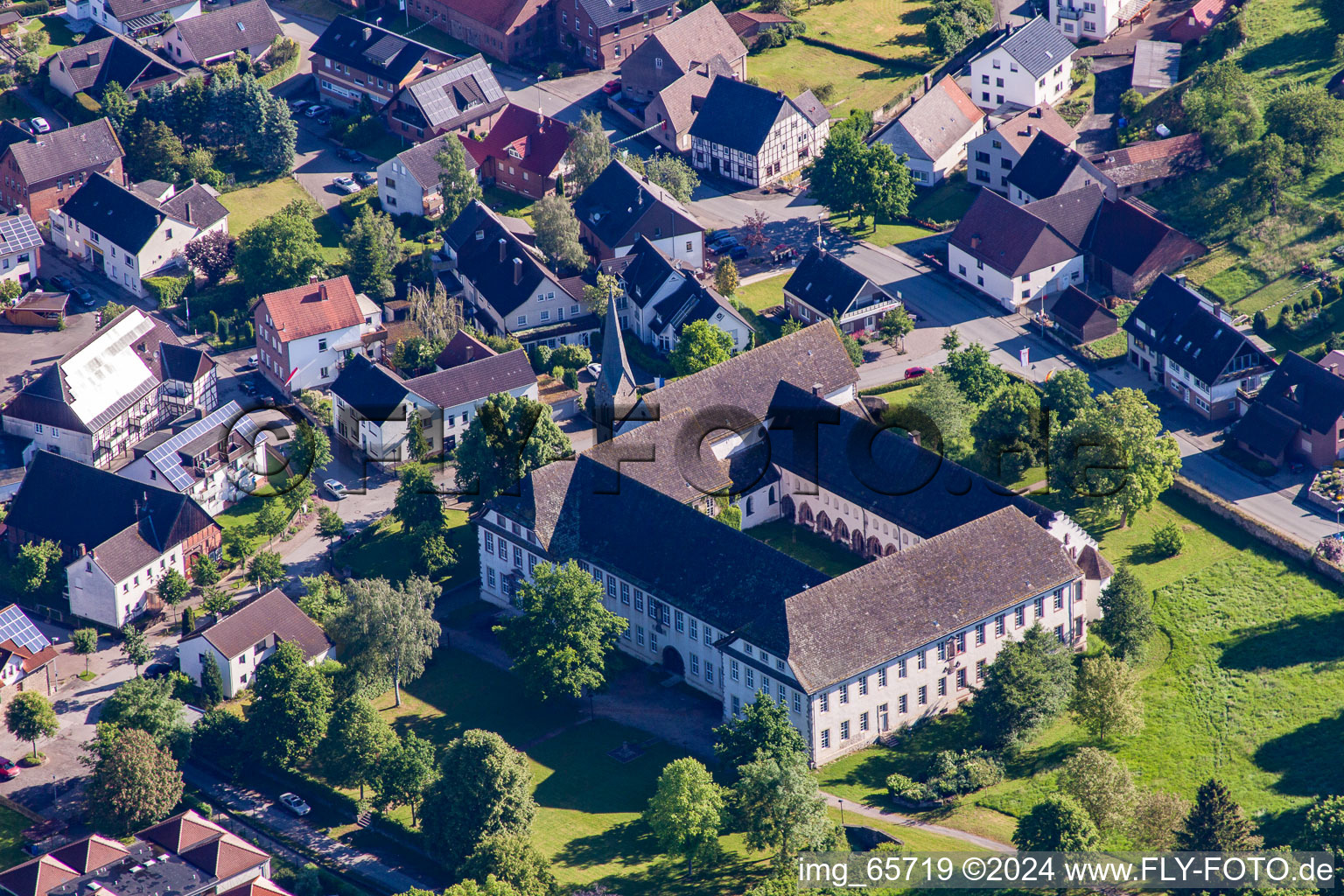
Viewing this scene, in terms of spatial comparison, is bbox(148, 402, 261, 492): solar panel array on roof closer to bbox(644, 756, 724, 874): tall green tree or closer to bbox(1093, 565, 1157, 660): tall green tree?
bbox(644, 756, 724, 874): tall green tree

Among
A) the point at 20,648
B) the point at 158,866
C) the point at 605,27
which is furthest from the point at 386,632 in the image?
the point at 605,27

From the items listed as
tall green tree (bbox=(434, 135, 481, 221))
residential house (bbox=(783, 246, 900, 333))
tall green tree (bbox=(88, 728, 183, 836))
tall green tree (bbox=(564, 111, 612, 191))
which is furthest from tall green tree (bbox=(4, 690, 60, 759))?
tall green tree (bbox=(564, 111, 612, 191))

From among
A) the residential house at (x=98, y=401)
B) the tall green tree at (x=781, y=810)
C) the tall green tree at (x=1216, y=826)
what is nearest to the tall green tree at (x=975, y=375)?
the tall green tree at (x=781, y=810)

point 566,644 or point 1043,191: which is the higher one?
point 1043,191

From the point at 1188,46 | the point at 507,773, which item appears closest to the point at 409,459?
the point at 507,773

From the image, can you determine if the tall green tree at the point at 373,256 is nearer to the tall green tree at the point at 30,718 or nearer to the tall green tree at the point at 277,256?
the tall green tree at the point at 277,256

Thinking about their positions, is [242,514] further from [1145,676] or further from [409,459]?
[1145,676]
